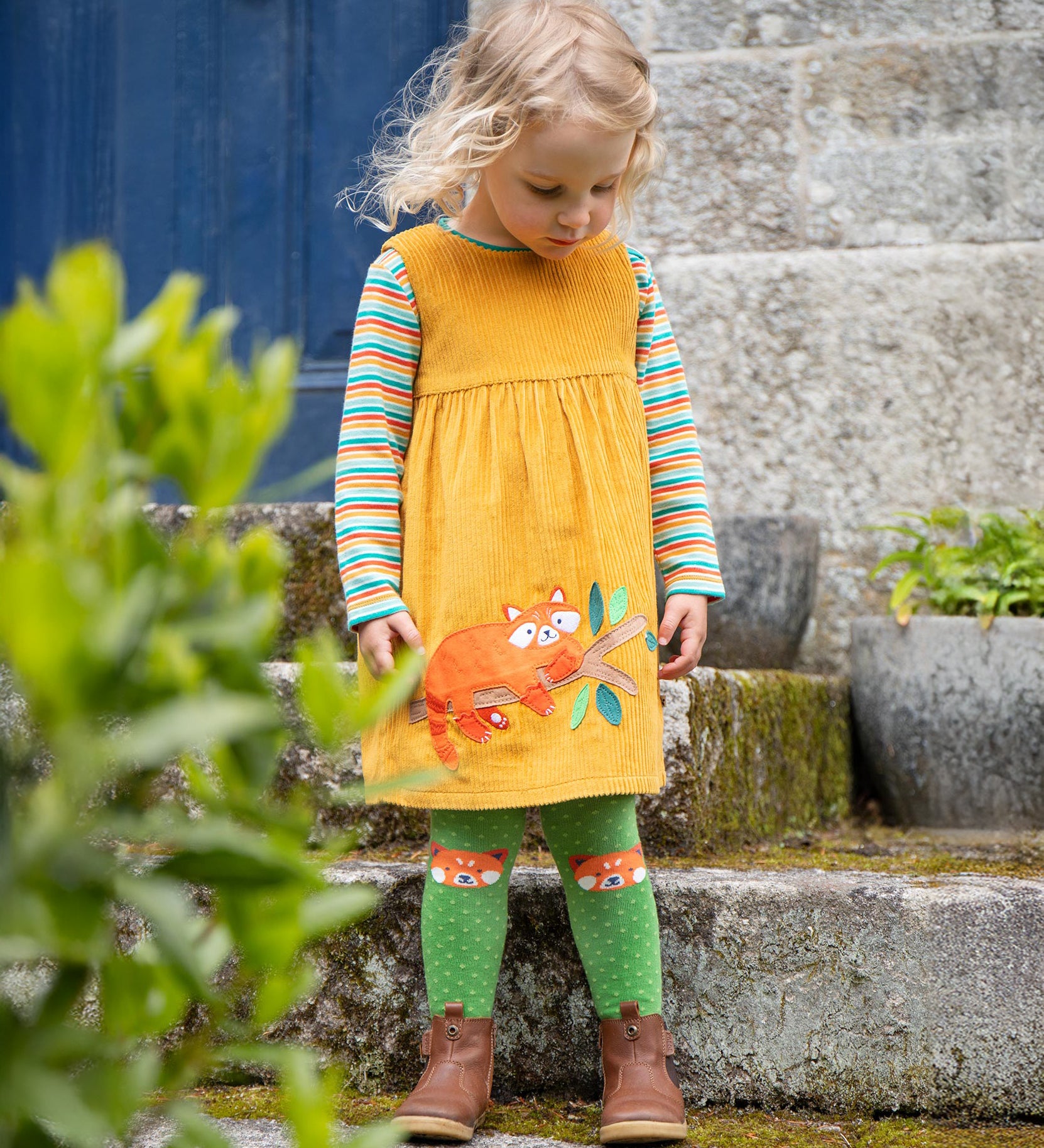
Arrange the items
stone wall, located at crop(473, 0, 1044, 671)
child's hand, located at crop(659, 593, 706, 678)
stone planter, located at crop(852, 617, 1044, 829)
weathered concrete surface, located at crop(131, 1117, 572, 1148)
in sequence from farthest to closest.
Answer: stone wall, located at crop(473, 0, 1044, 671), stone planter, located at crop(852, 617, 1044, 829), child's hand, located at crop(659, 593, 706, 678), weathered concrete surface, located at crop(131, 1117, 572, 1148)

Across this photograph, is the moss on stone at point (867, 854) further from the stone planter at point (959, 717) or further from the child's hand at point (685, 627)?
the child's hand at point (685, 627)

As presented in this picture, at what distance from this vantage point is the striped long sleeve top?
1630mm

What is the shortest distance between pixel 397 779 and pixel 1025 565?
6.95 ft

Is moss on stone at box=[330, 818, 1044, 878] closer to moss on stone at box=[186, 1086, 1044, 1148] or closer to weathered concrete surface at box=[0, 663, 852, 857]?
weathered concrete surface at box=[0, 663, 852, 857]

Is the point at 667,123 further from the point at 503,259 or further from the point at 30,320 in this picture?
the point at 30,320

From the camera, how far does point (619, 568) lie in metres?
1.62

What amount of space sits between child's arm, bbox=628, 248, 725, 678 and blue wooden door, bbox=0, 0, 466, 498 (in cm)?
149

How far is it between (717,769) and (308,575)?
89cm

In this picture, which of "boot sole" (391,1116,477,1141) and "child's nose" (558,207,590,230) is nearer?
"boot sole" (391,1116,477,1141)

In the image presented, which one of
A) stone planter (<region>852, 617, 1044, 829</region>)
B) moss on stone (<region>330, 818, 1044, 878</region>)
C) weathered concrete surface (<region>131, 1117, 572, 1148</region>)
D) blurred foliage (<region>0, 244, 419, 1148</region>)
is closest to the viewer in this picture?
blurred foliage (<region>0, 244, 419, 1148</region>)

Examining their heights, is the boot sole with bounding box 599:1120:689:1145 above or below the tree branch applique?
below

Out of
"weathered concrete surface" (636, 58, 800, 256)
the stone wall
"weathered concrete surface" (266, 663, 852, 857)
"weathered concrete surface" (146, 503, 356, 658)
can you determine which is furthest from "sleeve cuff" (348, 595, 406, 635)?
"weathered concrete surface" (636, 58, 800, 256)

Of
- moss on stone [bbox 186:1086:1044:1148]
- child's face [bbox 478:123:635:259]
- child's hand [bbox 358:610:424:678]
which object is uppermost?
child's face [bbox 478:123:635:259]

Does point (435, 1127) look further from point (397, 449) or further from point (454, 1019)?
point (397, 449)
